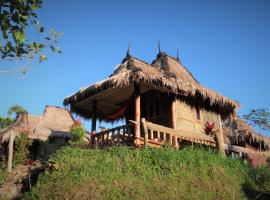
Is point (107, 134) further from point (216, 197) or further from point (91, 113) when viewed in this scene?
point (216, 197)

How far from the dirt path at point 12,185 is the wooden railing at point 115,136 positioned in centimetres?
284

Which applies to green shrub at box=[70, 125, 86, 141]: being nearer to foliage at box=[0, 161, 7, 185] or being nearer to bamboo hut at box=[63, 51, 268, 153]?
bamboo hut at box=[63, 51, 268, 153]

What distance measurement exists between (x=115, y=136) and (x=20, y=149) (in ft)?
20.8

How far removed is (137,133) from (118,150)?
56.6 inches

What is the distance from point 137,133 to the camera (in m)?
10.5

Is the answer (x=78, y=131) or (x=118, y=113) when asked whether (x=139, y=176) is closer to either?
(x=118, y=113)

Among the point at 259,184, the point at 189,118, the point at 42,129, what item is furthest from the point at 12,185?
the point at 42,129

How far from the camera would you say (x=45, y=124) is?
2055cm

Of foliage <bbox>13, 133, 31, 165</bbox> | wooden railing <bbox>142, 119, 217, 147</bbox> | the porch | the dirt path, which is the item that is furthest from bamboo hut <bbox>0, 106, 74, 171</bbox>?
wooden railing <bbox>142, 119, 217, 147</bbox>

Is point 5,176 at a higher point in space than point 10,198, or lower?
higher

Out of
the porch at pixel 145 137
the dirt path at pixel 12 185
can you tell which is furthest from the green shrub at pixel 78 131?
the porch at pixel 145 137

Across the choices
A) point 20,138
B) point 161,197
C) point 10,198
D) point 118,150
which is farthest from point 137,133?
point 20,138

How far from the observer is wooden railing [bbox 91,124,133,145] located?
10.8 metres

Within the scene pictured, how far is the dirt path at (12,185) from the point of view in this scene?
10295mm
